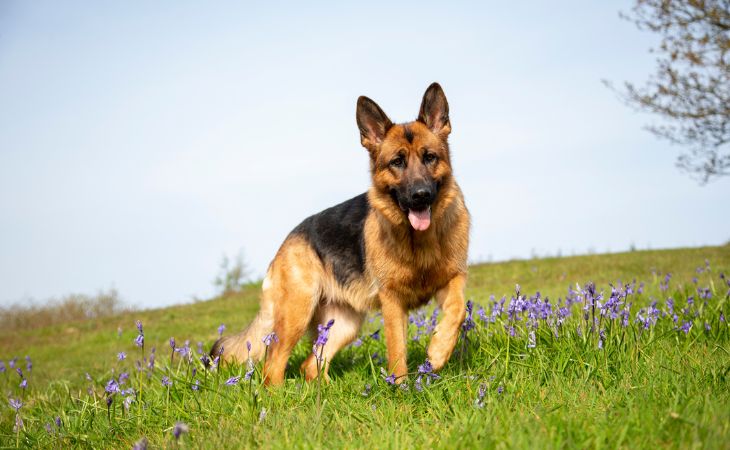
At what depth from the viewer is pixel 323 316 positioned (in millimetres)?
5824

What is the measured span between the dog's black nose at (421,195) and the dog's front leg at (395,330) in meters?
0.88

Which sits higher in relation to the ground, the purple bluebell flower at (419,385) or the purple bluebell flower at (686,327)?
the purple bluebell flower at (686,327)

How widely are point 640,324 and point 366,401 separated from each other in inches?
109

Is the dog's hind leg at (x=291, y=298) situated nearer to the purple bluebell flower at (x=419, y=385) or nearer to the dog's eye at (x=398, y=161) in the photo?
the dog's eye at (x=398, y=161)

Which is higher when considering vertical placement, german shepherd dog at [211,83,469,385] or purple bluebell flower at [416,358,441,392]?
german shepherd dog at [211,83,469,385]

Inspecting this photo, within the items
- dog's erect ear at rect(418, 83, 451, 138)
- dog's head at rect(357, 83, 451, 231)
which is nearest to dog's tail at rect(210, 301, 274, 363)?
dog's head at rect(357, 83, 451, 231)

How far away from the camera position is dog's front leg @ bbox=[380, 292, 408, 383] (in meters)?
4.53

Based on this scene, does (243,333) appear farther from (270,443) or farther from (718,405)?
(718,405)

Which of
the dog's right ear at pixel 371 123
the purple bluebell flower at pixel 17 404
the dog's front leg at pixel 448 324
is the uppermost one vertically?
the dog's right ear at pixel 371 123

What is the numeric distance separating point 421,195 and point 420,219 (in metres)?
0.25

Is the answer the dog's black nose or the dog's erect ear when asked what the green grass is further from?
the dog's erect ear

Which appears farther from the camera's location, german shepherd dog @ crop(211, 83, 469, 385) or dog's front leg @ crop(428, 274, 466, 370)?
german shepherd dog @ crop(211, 83, 469, 385)

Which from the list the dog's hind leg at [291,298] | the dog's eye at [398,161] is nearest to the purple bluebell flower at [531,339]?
the dog's eye at [398,161]

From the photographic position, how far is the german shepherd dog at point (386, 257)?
4.64 metres
